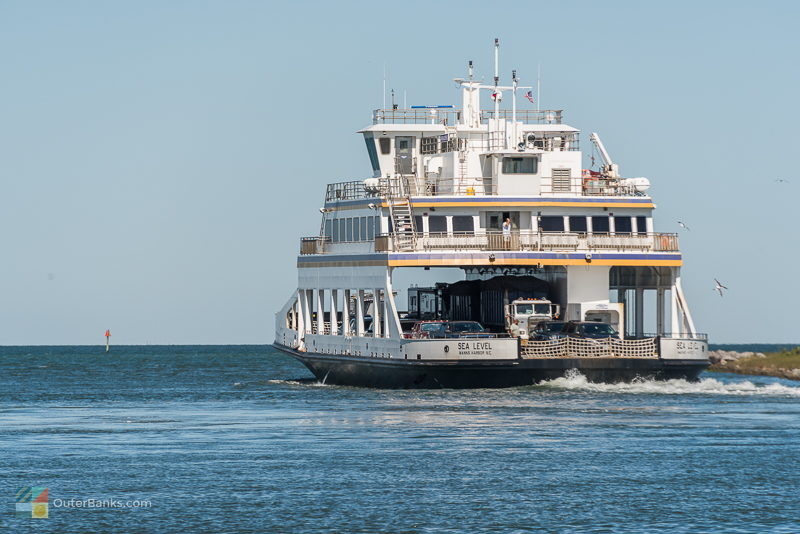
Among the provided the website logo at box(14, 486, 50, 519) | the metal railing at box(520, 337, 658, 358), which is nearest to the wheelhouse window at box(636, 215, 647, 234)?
the metal railing at box(520, 337, 658, 358)

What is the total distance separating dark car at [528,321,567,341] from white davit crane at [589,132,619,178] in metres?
8.84

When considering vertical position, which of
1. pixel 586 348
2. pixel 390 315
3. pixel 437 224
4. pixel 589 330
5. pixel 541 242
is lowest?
pixel 586 348

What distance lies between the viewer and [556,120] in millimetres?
65688

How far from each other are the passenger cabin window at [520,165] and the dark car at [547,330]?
22.1ft

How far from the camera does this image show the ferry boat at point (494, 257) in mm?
51844

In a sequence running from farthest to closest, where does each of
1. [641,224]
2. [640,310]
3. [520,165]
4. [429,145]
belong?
1. [429,145]
2. [640,310]
3. [520,165]
4. [641,224]

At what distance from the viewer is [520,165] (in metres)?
59.2

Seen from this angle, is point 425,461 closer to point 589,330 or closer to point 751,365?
point 589,330

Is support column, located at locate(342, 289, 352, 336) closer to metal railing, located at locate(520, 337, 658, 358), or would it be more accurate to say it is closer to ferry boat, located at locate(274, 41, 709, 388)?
ferry boat, located at locate(274, 41, 709, 388)

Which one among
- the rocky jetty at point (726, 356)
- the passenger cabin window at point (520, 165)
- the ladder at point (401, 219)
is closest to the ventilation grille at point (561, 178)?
the passenger cabin window at point (520, 165)

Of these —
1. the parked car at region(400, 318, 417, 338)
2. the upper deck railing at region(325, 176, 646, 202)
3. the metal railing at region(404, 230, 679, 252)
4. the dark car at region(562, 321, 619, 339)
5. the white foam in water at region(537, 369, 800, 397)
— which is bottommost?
the white foam in water at region(537, 369, 800, 397)

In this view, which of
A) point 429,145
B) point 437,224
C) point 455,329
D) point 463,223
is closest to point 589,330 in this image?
point 455,329

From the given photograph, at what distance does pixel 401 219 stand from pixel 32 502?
28878mm

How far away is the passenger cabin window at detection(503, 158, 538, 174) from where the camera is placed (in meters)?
59.1
